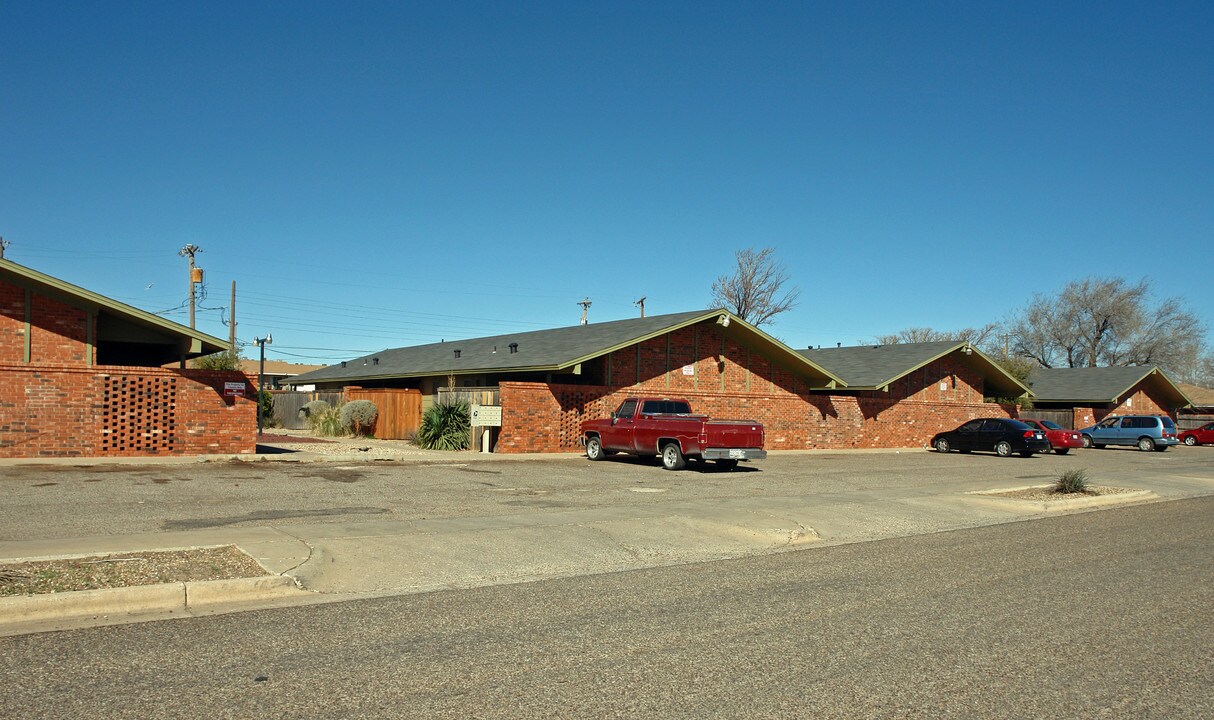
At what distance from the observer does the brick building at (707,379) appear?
2864 centimetres

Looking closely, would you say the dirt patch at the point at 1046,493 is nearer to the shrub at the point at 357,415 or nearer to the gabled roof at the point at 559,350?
the gabled roof at the point at 559,350

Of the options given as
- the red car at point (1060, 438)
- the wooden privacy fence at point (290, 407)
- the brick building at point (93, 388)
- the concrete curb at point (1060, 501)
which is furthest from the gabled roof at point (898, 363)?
the brick building at point (93, 388)

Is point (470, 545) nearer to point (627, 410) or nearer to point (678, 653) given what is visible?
point (678, 653)

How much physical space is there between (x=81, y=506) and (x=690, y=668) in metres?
10.7

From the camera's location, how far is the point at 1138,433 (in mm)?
42969

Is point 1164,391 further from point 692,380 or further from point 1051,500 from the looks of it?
point 1051,500

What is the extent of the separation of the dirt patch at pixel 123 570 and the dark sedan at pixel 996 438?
31197 millimetres

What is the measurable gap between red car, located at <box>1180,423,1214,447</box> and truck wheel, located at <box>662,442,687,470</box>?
39.8 m

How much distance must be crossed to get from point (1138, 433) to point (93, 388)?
41644mm

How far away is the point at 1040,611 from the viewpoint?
8.07 m

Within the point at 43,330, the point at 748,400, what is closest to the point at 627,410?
the point at 748,400

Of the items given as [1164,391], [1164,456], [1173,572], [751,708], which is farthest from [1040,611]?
[1164,391]

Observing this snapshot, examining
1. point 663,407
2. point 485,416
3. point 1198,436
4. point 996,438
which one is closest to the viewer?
point 663,407

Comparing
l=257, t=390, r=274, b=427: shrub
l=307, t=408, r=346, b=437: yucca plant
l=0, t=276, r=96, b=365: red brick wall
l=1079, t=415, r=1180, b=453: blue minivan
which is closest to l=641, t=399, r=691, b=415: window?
l=0, t=276, r=96, b=365: red brick wall
